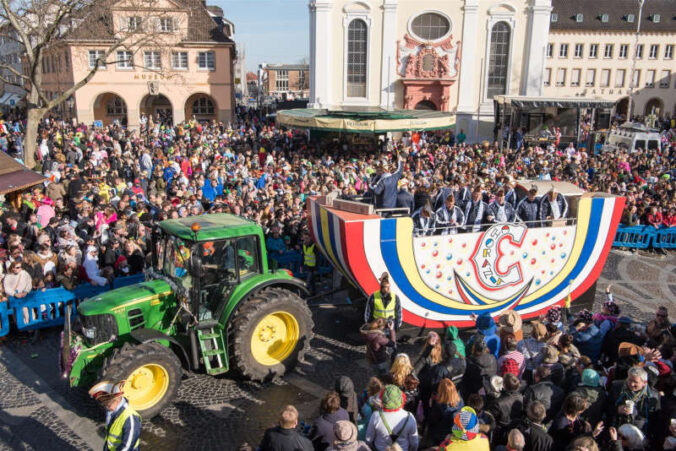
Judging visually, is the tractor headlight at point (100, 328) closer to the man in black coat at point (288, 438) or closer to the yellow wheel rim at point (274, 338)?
the yellow wheel rim at point (274, 338)

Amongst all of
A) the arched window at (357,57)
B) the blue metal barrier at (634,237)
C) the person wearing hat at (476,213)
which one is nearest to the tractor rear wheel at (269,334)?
the person wearing hat at (476,213)

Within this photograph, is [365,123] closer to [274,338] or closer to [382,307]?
[382,307]

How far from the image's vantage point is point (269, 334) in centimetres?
776

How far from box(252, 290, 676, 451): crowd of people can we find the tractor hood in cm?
282

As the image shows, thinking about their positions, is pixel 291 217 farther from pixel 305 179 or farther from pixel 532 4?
pixel 532 4

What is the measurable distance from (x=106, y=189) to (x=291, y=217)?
5.49m

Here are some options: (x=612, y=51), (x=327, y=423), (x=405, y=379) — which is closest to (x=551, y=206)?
(x=405, y=379)

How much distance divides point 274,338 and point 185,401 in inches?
58.7

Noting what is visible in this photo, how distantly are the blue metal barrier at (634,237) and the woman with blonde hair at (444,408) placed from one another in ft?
38.0

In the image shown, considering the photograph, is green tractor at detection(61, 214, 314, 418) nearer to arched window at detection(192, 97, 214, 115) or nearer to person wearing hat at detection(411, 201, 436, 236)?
person wearing hat at detection(411, 201, 436, 236)

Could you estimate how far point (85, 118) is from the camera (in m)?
36.7

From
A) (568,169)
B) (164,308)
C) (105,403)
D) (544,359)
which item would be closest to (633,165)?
(568,169)

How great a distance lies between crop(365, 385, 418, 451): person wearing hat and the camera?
511 cm

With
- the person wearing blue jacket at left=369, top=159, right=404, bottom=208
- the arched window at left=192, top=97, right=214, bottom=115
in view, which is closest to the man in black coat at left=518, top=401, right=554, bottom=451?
the person wearing blue jacket at left=369, top=159, right=404, bottom=208
